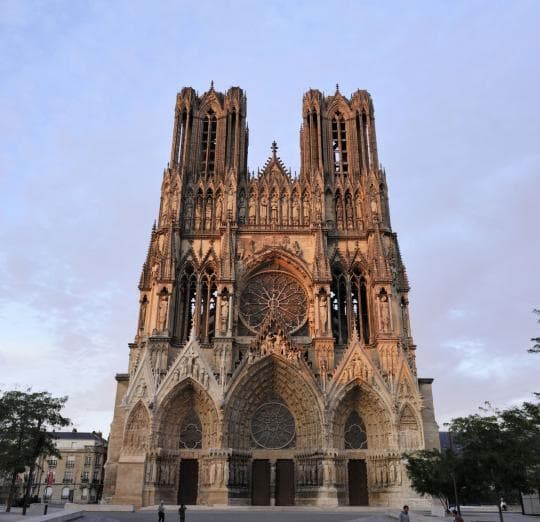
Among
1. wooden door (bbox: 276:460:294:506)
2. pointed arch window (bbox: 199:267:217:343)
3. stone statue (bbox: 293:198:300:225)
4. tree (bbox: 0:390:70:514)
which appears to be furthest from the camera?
stone statue (bbox: 293:198:300:225)

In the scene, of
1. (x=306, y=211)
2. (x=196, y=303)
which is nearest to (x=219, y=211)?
(x=306, y=211)

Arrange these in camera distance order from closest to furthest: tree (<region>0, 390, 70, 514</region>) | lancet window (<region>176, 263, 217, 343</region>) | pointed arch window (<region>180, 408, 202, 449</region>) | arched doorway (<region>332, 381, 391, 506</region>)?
tree (<region>0, 390, 70, 514</region>)
arched doorway (<region>332, 381, 391, 506</region>)
pointed arch window (<region>180, 408, 202, 449</region>)
lancet window (<region>176, 263, 217, 343</region>)

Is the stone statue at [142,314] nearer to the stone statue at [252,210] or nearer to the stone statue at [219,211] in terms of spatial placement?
the stone statue at [219,211]

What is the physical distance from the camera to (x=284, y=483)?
28.5 meters

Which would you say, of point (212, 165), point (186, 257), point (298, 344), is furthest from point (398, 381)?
point (212, 165)

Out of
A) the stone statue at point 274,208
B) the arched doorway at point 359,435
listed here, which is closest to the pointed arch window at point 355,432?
the arched doorway at point 359,435

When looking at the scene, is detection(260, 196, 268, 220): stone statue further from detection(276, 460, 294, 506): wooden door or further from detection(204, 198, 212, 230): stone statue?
detection(276, 460, 294, 506): wooden door

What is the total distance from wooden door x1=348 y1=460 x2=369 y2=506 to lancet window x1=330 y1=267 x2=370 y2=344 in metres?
6.72

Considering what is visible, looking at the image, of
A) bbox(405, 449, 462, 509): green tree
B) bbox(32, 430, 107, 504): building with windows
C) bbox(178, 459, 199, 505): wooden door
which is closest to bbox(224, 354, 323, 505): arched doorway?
bbox(178, 459, 199, 505): wooden door

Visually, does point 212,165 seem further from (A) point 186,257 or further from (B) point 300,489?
(B) point 300,489

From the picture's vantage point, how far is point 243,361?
1150 inches

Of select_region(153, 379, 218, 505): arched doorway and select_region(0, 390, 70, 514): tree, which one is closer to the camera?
select_region(0, 390, 70, 514): tree

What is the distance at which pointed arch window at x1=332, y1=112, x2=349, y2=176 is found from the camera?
37.7 meters

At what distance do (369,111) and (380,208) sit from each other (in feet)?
27.6
